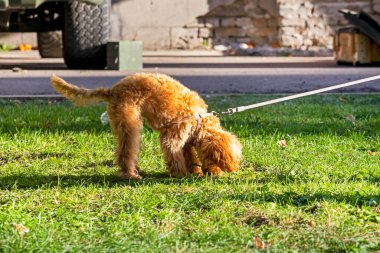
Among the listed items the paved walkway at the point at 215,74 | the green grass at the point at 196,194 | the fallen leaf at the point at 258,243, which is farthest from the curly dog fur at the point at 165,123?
the paved walkway at the point at 215,74

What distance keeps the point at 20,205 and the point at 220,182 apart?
1.11m

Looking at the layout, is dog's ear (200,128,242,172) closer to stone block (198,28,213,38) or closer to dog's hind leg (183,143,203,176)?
dog's hind leg (183,143,203,176)

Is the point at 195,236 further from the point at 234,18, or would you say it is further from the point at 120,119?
the point at 234,18

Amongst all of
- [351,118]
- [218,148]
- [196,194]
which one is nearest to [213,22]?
[351,118]

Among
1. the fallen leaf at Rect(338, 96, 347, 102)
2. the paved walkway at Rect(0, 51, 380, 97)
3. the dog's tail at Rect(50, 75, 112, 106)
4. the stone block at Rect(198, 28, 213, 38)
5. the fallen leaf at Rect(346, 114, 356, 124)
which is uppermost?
the stone block at Rect(198, 28, 213, 38)

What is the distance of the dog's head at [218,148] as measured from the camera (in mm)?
5129

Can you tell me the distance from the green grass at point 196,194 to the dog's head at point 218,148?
0.08m

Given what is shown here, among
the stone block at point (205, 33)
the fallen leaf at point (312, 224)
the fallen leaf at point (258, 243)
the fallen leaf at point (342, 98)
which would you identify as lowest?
the fallen leaf at point (258, 243)

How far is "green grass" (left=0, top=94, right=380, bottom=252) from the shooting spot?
3752mm

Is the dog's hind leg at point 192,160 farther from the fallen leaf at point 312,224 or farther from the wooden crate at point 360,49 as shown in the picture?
the wooden crate at point 360,49

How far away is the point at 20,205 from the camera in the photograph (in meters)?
4.29

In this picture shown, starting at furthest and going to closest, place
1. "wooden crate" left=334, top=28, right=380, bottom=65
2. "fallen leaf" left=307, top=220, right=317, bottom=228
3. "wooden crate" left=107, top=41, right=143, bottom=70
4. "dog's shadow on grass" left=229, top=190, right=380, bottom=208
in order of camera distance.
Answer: "wooden crate" left=334, top=28, right=380, bottom=65, "wooden crate" left=107, top=41, right=143, bottom=70, "dog's shadow on grass" left=229, top=190, right=380, bottom=208, "fallen leaf" left=307, top=220, right=317, bottom=228

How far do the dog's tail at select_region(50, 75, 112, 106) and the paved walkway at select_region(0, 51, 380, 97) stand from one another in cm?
392

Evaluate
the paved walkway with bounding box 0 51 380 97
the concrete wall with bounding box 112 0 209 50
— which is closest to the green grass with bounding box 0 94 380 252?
the paved walkway with bounding box 0 51 380 97
